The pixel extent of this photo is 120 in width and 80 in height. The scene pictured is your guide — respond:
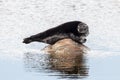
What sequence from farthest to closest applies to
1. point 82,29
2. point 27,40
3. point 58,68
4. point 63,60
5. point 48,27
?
point 48,27 < point 27,40 < point 82,29 < point 63,60 < point 58,68

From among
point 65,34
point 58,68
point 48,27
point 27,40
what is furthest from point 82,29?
point 48,27

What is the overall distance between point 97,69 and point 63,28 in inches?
88.6

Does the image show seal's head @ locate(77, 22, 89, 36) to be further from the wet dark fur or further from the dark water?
the dark water

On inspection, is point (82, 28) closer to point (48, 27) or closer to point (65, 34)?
point (65, 34)

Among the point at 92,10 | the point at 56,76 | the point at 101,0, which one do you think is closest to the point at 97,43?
the point at 56,76

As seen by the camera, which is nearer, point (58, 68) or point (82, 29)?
point (58, 68)

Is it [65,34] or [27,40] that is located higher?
[65,34]

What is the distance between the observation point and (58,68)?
504 inches

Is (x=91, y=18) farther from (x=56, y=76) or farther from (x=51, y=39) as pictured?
(x=56, y=76)

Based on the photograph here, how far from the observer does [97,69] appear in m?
12.8

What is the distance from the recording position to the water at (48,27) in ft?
40.8

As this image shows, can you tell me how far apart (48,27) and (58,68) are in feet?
17.8

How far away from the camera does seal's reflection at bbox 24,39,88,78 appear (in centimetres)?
1261

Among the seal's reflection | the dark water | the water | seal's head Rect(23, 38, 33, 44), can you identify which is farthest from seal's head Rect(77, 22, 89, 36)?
seal's head Rect(23, 38, 33, 44)
